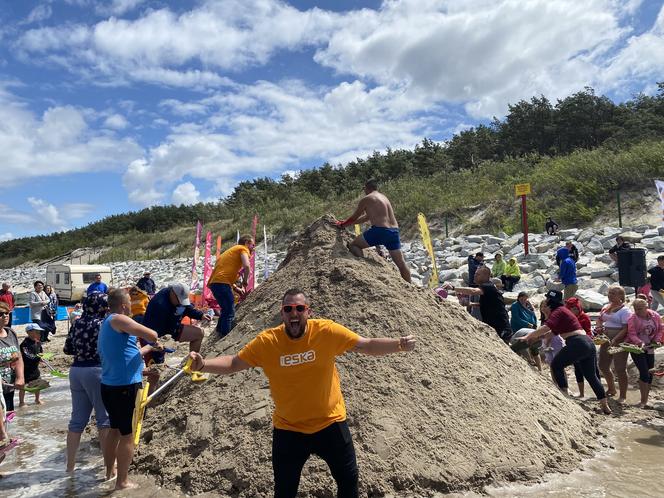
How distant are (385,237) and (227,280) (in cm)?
187

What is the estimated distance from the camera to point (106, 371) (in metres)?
3.86

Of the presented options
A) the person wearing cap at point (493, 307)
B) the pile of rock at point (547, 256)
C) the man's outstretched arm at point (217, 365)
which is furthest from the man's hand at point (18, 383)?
the pile of rock at point (547, 256)

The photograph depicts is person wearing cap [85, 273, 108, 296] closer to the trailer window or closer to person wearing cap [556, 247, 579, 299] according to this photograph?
person wearing cap [556, 247, 579, 299]

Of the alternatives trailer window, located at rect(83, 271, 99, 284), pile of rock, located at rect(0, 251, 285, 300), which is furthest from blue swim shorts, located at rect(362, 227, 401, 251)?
trailer window, located at rect(83, 271, 99, 284)

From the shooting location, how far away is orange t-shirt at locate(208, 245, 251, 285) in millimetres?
5969

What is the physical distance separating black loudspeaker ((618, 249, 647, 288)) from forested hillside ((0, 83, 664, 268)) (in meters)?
7.34

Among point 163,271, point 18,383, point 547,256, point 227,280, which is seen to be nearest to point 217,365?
point 227,280

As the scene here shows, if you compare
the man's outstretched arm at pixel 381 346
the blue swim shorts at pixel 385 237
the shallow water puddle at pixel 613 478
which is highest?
the blue swim shorts at pixel 385 237

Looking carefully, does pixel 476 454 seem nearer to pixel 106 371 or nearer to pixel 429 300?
pixel 429 300

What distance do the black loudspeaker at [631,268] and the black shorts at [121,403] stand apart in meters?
9.13

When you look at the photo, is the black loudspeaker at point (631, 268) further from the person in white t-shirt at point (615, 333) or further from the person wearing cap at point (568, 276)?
the person in white t-shirt at point (615, 333)

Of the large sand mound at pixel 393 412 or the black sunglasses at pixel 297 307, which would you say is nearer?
the black sunglasses at pixel 297 307

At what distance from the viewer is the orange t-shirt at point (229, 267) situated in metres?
5.97

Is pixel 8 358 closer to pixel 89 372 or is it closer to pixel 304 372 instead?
pixel 89 372
